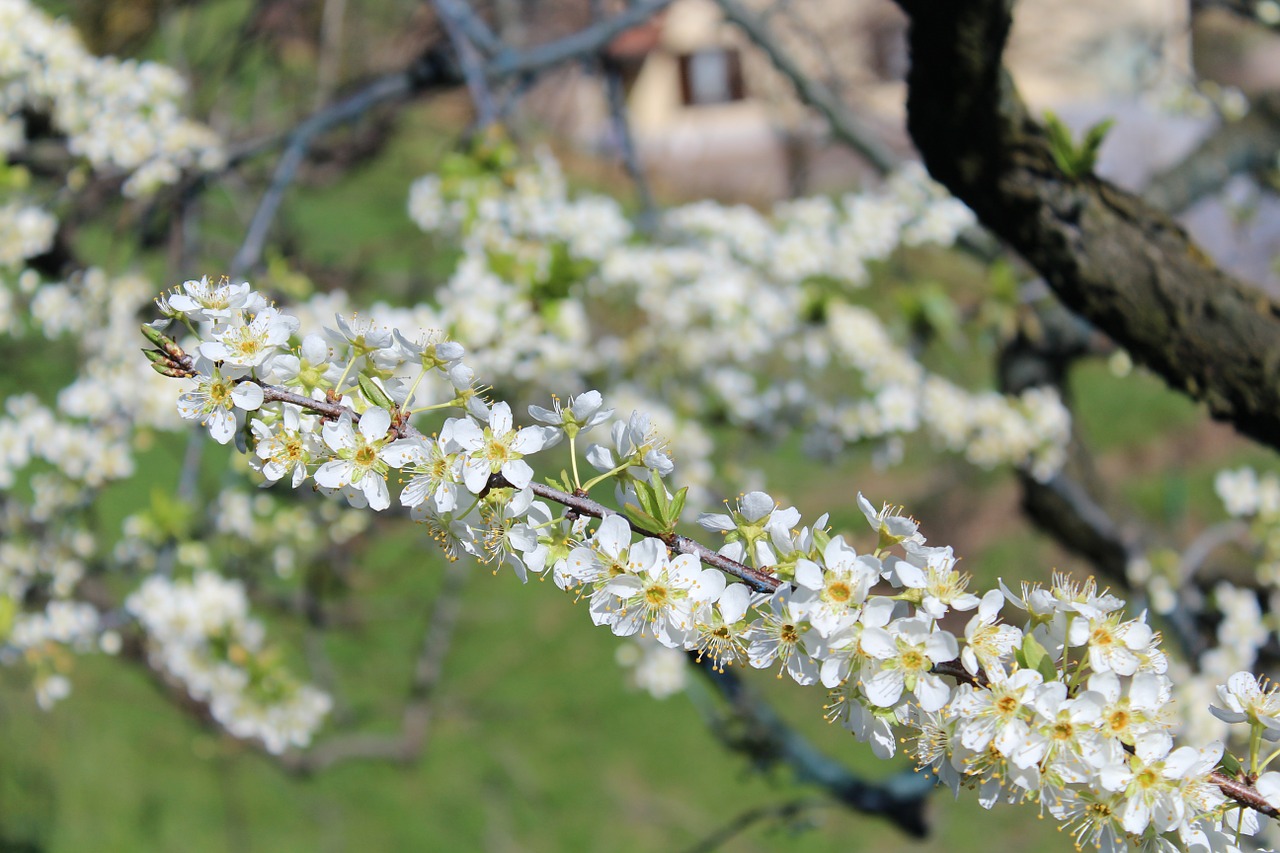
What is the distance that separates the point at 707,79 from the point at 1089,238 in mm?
12580

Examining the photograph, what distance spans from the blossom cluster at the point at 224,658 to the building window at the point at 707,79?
11.8 meters

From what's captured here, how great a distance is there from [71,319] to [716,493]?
2.03 meters

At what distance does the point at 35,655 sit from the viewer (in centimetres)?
244

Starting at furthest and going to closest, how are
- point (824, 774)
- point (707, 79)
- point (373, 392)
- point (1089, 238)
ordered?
point (707, 79), point (824, 774), point (1089, 238), point (373, 392)

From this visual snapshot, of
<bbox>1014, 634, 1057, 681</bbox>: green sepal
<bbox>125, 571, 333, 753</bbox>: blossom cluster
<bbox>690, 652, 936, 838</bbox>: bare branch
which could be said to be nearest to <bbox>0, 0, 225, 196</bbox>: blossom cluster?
<bbox>125, 571, 333, 753</bbox>: blossom cluster

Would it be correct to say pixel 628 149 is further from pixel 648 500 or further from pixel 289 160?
pixel 648 500

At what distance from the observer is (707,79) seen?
13.3 m

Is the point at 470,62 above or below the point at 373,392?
below

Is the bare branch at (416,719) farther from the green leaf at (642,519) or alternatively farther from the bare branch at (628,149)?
the green leaf at (642,519)

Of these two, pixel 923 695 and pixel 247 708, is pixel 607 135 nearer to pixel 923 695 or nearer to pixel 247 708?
pixel 247 708

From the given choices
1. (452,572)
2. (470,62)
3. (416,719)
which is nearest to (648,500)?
(470,62)

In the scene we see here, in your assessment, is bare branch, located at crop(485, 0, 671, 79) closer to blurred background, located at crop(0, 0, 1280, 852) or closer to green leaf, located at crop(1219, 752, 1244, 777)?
blurred background, located at crop(0, 0, 1280, 852)

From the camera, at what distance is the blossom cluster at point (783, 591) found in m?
0.98

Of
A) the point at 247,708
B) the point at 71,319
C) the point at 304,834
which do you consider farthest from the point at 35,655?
the point at 304,834
